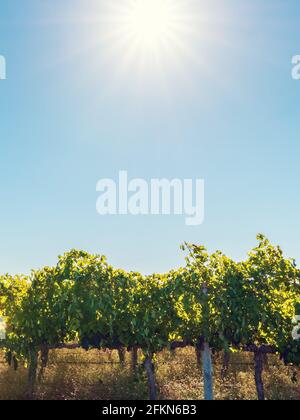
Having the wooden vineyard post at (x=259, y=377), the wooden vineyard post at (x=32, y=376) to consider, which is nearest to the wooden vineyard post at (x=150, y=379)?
the wooden vineyard post at (x=259, y=377)

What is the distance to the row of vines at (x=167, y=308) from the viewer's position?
36.8 feet

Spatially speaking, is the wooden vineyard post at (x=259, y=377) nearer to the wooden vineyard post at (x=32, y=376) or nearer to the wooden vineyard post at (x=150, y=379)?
the wooden vineyard post at (x=150, y=379)

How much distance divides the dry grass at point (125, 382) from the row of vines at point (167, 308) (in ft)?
3.62

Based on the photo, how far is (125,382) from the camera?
44.0 feet

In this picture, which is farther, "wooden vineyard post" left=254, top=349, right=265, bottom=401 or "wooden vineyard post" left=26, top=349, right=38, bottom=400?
"wooden vineyard post" left=26, top=349, right=38, bottom=400

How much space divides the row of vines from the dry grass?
1.10m

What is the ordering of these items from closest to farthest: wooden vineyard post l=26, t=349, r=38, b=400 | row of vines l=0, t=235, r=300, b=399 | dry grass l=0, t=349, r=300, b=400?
row of vines l=0, t=235, r=300, b=399, wooden vineyard post l=26, t=349, r=38, b=400, dry grass l=0, t=349, r=300, b=400

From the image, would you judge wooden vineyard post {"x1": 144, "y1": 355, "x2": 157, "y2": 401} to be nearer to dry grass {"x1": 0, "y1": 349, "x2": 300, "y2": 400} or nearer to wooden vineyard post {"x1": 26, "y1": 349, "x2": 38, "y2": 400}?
dry grass {"x1": 0, "y1": 349, "x2": 300, "y2": 400}

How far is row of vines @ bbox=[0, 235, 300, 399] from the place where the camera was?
1122cm

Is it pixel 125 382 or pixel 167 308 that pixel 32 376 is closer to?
pixel 125 382

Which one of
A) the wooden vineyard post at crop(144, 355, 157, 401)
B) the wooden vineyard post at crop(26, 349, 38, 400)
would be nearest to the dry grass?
the wooden vineyard post at crop(26, 349, 38, 400)

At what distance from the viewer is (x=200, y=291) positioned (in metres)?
11.3

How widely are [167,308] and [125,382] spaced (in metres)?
4.10
